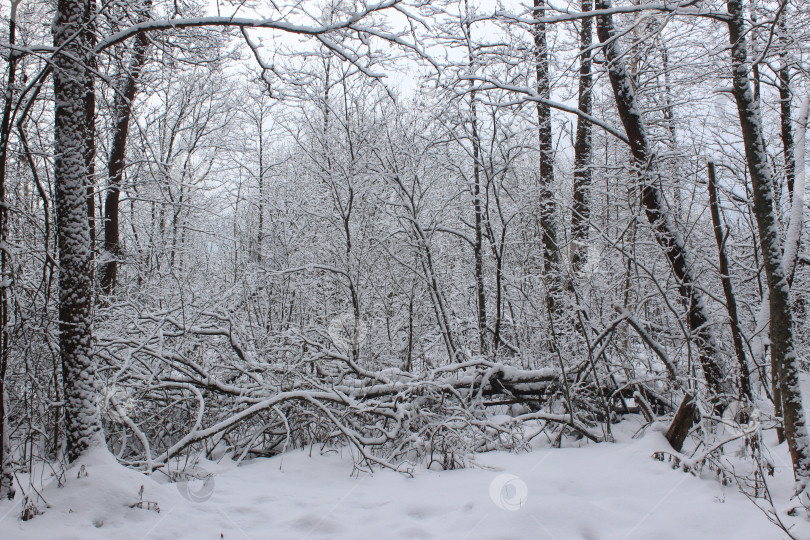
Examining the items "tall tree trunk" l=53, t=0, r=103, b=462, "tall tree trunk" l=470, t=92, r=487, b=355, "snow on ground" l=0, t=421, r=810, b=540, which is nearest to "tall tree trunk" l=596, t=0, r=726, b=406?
"snow on ground" l=0, t=421, r=810, b=540

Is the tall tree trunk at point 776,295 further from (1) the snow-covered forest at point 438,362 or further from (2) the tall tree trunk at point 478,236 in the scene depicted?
(2) the tall tree trunk at point 478,236

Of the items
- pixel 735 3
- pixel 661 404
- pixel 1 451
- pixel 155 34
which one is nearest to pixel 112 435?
pixel 1 451

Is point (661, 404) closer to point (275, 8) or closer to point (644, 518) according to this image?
point (644, 518)

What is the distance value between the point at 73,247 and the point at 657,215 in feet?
17.3

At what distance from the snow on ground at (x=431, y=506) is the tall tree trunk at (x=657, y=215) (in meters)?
1.14

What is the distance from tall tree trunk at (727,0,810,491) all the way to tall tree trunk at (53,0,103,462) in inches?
174

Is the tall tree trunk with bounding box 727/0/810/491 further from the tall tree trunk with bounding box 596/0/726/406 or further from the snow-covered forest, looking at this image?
the tall tree trunk with bounding box 596/0/726/406

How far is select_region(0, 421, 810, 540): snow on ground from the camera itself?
273 centimetres

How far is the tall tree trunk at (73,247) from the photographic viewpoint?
3105mm

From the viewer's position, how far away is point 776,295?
2.96 meters

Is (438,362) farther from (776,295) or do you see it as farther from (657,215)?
(776,295)

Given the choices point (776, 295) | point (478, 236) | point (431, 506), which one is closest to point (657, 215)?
point (776, 295)

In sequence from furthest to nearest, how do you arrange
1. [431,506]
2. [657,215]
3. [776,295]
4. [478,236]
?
[478,236] < [657,215] < [431,506] < [776,295]

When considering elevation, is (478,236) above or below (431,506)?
above
